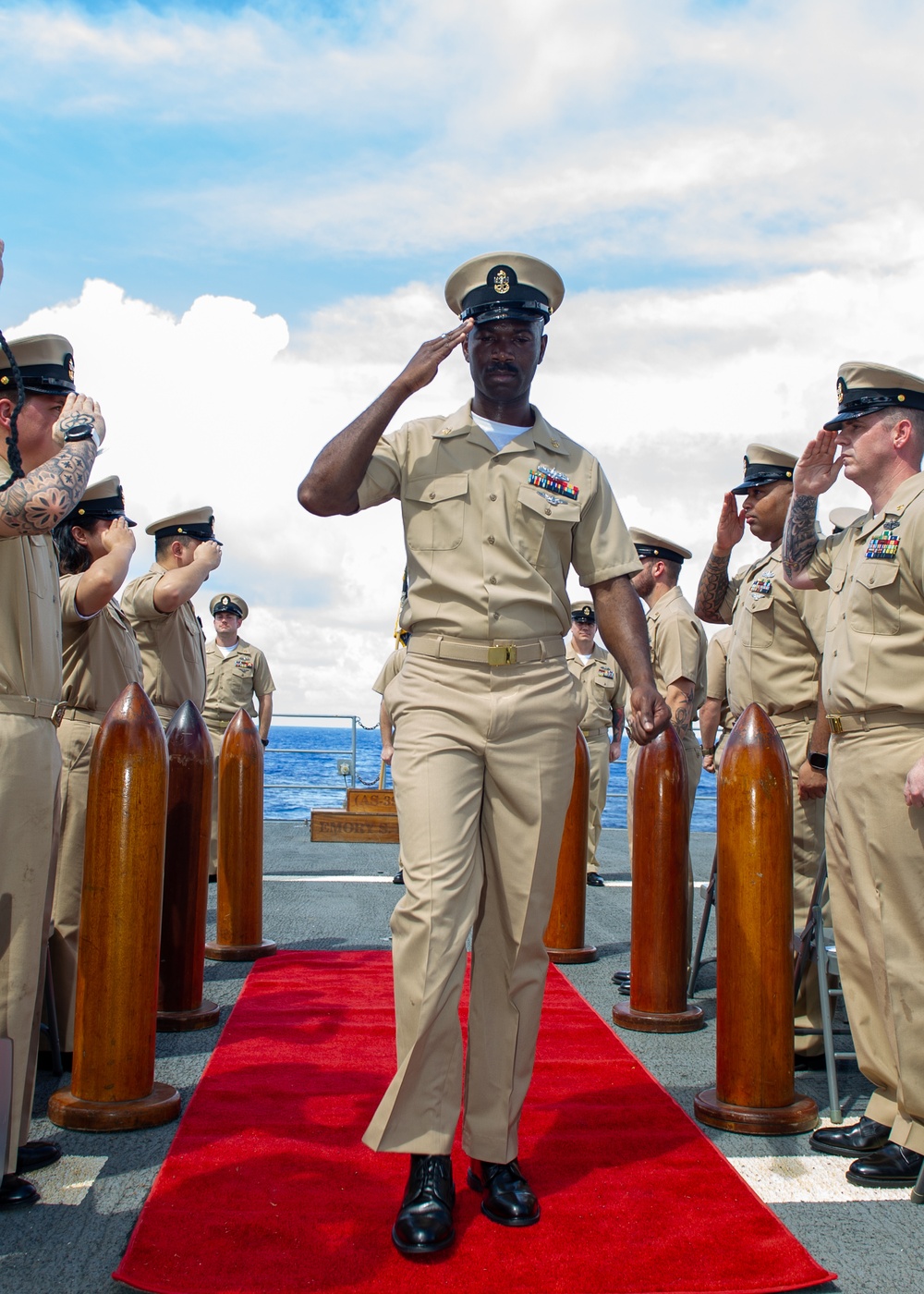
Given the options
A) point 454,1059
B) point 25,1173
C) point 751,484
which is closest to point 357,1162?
point 454,1059

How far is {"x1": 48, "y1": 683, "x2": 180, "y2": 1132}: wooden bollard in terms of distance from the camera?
375cm

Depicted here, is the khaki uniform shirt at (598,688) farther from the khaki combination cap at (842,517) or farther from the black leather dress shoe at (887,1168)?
the black leather dress shoe at (887,1168)

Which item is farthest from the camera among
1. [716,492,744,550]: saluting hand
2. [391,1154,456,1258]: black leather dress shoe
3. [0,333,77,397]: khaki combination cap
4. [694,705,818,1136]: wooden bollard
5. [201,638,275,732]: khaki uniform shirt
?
[201,638,275,732]: khaki uniform shirt

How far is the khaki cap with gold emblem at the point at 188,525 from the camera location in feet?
22.8

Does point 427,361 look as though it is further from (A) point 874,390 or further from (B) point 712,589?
(B) point 712,589

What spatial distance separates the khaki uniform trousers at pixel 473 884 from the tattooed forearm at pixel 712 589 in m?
3.03

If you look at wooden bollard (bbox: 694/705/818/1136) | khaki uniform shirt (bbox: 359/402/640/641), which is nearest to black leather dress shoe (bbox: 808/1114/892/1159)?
wooden bollard (bbox: 694/705/818/1136)

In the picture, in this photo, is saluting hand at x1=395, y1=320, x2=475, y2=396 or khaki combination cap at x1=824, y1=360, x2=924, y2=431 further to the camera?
khaki combination cap at x1=824, y1=360, x2=924, y2=431

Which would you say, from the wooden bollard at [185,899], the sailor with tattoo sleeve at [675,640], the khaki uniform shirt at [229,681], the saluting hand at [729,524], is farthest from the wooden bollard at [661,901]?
the khaki uniform shirt at [229,681]

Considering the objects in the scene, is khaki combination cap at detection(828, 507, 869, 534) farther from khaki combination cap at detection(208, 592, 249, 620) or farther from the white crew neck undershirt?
khaki combination cap at detection(208, 592, 249, 620)

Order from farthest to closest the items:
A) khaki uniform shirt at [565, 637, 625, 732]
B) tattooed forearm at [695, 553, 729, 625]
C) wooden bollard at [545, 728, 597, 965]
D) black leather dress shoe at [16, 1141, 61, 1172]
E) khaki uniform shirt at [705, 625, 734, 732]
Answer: khaki uniform shirt at [565, 637, 625, 732] → khaki uniform shirt at [705, 625, 734, 732] → wooden bollard at [545, 728, 597, 965] → tattooed forearm at [695, 553, 729, 625] → black leather dress shoe at [16, 1141, 61, 1172]

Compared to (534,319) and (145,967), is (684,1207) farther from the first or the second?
(534,319)

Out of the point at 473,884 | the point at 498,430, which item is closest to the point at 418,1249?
the point at 473,884

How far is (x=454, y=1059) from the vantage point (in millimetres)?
3127
